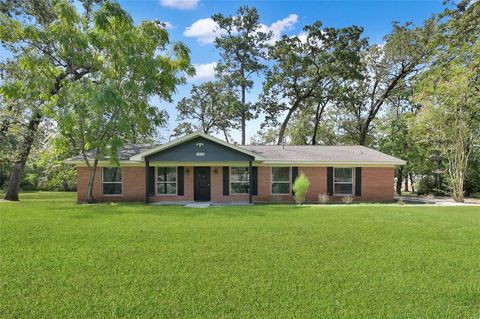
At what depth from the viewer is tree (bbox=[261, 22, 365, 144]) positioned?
2870 cm

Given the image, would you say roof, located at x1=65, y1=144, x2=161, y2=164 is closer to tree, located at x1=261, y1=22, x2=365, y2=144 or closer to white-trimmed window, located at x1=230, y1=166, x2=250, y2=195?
white-trimmed window, located at x1=230, y1=166, x2=250, y2=195

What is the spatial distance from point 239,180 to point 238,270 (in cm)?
1386

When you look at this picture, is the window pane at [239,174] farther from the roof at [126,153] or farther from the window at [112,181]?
the window at [112,181]

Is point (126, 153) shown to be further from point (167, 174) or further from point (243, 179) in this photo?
point (243, 179)

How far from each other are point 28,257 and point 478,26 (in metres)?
9.76

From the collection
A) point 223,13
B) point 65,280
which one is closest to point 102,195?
point 65,280

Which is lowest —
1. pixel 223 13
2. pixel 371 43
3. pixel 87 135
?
pixel 87 135

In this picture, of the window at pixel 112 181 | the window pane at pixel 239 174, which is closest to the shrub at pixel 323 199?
the window pane at pixel 239 174

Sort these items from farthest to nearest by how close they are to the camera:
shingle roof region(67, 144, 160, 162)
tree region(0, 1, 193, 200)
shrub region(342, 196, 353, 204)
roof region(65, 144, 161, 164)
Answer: shingle roof region(67, 144, 160, 162) → shrub region(342, 196, 353, 204) → roof region(65, 144, 161, 164) → tree region(0, 1, 193, 200)

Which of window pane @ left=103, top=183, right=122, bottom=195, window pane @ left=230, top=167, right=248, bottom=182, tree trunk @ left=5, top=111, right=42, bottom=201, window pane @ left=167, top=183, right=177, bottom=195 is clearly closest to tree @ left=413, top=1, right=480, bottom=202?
window pane @ left=230, top=167, right=248, bottom=182

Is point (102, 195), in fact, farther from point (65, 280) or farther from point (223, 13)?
point (223, 13)

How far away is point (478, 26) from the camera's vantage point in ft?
23.4

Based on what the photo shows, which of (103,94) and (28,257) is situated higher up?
(103,94)

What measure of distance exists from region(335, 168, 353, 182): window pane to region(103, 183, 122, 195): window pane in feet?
39.3
